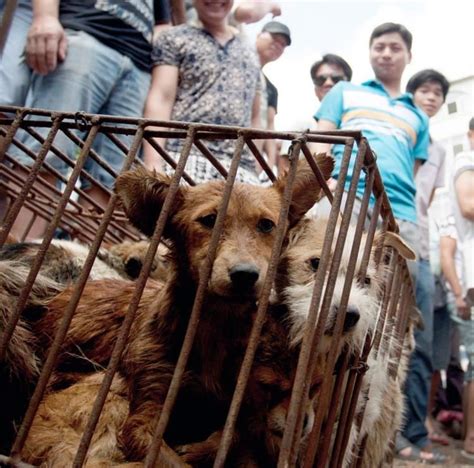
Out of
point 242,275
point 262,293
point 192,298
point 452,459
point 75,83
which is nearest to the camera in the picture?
point 262,293

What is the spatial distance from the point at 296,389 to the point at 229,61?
2.58 meters

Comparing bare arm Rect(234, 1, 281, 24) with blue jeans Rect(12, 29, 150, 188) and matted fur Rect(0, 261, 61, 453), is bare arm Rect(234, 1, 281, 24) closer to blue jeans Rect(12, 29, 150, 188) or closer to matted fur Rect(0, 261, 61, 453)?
blue jeans Rect(12, 29, 150, 188)

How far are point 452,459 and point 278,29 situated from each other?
3.41 m

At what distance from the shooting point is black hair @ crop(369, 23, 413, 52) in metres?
3.89

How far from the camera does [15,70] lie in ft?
10.1

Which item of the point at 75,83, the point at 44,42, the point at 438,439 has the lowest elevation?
the point at 438,439

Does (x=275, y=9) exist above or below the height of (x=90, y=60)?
above

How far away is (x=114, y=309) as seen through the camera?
212 centimetres

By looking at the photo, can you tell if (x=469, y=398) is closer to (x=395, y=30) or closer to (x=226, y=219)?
(x=395, y=30)

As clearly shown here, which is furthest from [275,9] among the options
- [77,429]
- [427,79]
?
[77,429]

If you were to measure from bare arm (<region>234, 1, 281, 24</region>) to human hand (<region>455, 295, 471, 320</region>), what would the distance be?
2.65m

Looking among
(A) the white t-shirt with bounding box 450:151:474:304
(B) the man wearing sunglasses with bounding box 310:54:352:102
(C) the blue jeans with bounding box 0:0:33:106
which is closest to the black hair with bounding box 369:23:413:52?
(A) the white t-shirt with bounding box 450:151:474:304

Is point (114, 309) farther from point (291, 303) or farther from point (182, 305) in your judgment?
point (291, 303)

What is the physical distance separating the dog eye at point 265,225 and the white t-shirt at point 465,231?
2868mm
